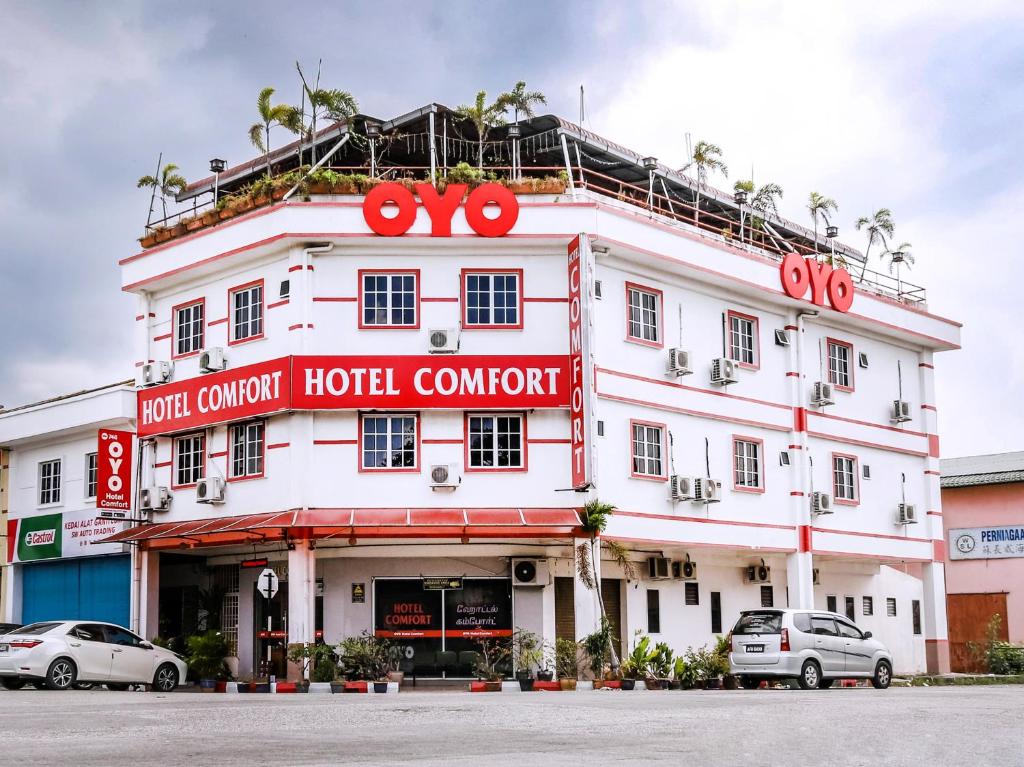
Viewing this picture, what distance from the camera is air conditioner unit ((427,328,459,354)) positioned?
28156 millimetres

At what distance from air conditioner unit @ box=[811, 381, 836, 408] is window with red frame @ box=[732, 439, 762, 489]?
2387 millimetres

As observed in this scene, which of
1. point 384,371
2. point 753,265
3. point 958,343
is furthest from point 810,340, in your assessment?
point 384,371

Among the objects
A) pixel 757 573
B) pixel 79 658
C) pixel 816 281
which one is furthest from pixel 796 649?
pixel 79 658

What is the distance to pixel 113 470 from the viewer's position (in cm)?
3098

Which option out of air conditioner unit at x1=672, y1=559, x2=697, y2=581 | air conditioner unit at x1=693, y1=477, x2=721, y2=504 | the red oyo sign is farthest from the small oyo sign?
air conditioner unit at x1=672, y1=559, x2=697, y2=581

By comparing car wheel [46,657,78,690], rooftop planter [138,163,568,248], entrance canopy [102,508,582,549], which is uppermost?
rooftop planter [138,163,568,248]

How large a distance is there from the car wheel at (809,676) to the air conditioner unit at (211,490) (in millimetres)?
13283

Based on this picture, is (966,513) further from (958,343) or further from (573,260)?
(573,260)

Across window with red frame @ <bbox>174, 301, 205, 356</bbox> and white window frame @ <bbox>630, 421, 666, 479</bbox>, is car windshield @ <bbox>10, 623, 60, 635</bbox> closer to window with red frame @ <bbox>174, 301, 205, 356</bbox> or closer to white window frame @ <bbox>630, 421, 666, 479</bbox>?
window with red frame @ <bbox>174, 301, 205, 356</bbox>

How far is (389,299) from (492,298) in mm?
2272

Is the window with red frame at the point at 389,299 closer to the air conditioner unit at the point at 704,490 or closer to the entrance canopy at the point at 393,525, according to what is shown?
the entrance canopy at the point at 393,525

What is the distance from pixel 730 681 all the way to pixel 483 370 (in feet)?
27.5

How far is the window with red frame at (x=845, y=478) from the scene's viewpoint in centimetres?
Result: 3491

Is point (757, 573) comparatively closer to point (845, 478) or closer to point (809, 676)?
point (845, 478)
